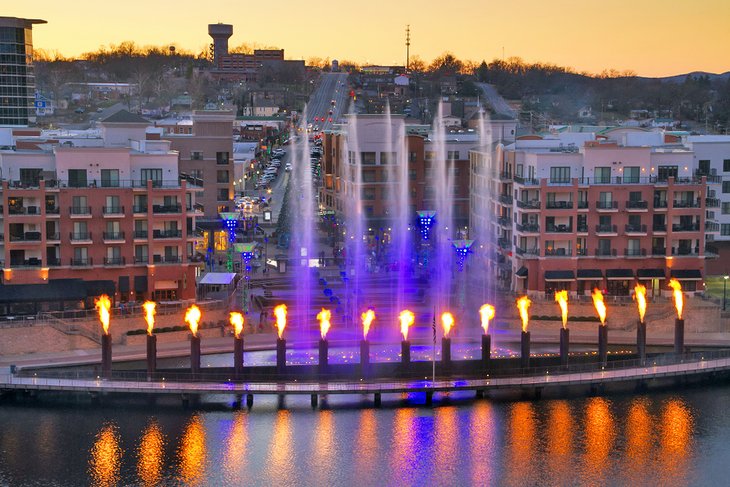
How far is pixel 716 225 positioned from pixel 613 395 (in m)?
18.0

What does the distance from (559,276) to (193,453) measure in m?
21.6

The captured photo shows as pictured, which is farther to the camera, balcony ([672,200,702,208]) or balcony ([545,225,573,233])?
balcony ([672,200,702,208])

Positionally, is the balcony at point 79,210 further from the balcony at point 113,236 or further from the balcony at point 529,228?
the balcony at point 529,228

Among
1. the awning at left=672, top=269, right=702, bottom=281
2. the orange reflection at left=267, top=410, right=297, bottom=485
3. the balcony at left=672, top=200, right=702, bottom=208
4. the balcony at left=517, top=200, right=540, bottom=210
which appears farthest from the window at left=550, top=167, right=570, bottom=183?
the orange reflection at left=267, top=410, right=297, bottom=485

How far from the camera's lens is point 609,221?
5253cm

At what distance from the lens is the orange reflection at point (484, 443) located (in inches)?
1296

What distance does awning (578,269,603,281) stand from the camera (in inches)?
2037

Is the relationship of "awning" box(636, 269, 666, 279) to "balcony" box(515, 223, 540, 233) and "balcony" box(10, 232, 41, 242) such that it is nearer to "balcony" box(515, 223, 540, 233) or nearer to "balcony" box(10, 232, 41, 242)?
"balcony" box(515, 223, 540, 233)

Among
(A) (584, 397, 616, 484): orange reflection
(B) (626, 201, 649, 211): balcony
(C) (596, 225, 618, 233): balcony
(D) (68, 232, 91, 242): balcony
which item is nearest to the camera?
(A) (584, 397, 616, 484): orange reflection

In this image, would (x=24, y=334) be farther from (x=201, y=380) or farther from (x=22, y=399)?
(x=201, y=380)

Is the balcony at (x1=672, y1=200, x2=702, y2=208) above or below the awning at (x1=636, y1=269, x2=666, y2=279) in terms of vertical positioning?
above

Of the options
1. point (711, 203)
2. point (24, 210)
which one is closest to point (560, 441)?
point (711, 203)

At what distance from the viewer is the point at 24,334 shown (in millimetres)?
43562

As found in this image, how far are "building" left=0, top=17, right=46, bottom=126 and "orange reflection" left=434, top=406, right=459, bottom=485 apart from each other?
6190 cm
